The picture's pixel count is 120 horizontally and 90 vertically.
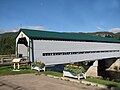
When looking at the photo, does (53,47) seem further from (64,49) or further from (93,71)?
(93,71)

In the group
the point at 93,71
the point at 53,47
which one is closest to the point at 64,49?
the point at 53,47

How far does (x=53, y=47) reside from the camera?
26234mm

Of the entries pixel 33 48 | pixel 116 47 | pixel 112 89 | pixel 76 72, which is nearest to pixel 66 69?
pixel 76 72

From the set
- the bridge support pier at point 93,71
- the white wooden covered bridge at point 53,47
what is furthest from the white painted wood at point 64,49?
A: the bridge support pier at point 93,71

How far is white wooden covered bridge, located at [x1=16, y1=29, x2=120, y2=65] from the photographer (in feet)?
79.2

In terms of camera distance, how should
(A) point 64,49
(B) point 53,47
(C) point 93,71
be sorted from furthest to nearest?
(C) point 93,71 < (A) point 64,49 < (B) point 53,47

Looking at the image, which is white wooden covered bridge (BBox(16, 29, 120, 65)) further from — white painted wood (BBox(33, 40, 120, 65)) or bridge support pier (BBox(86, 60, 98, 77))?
bridge support pier (BBox(86, 60, 98, 77))

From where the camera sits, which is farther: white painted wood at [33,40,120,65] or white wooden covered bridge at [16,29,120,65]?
white painted wood at [33,40,120,65]

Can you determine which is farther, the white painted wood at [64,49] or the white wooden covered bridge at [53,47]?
the white painted wood at [64,49]

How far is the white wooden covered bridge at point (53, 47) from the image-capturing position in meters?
24.1

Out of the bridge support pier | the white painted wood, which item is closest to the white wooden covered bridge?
the white painted wood

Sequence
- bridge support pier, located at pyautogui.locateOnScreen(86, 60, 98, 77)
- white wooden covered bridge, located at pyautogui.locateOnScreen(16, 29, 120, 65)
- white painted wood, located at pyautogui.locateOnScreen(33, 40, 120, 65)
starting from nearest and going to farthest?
1. white wooden covered bridge, located at pyautogui.locateOnScreen(16, 29, 120, 65)
2. white painted wood, located at pyautogui.locateOnScreen(33, 40, 120, 65)
3. bridge support pier, located at pyautogui.locateOnScreen(86, 60, 98, 77)

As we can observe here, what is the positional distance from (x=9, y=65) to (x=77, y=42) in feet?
40.5

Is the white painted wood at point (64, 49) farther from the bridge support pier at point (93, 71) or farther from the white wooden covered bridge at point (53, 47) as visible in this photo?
the bridge support pier at point (93, 71)
